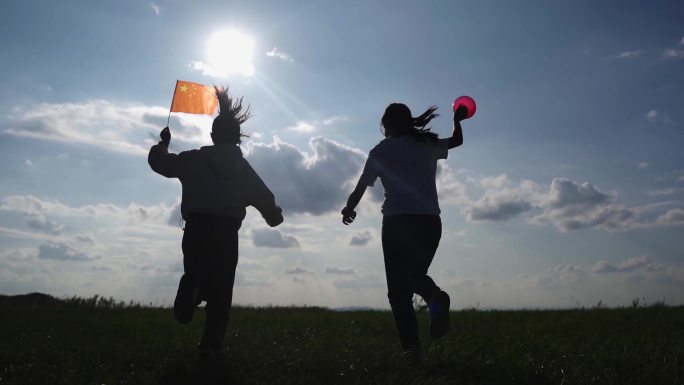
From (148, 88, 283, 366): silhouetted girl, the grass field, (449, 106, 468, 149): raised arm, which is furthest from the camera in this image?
(449, 106, 468, 149): raised arm

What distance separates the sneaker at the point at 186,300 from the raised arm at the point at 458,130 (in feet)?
10.1

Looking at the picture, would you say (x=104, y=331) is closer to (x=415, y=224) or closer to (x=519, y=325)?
(x=415, y=224)

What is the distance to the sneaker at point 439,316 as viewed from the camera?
5.77 meters

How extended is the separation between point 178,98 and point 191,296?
8.88 feet

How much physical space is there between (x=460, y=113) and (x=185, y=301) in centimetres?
351

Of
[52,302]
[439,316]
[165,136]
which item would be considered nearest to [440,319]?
[439,316]

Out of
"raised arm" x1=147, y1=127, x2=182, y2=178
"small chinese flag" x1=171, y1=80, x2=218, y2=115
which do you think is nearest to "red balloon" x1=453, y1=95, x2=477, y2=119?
"small chinese flag" x1=171, y1=80, x2=218, y2=115

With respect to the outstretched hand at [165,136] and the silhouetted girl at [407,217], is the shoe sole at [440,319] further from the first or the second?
the outstretched hand at [165,136]

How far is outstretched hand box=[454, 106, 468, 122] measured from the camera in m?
6.82

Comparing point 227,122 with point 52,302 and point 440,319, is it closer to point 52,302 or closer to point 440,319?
point 440,319

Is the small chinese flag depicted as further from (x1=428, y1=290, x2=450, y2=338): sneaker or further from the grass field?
(x1=428, y1=290, x2=450, y2=338): sneaker

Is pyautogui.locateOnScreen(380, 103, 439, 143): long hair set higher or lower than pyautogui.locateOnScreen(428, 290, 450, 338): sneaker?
higher

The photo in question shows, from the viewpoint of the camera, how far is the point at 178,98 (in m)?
7.45

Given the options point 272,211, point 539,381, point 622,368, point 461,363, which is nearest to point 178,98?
point 272,211
